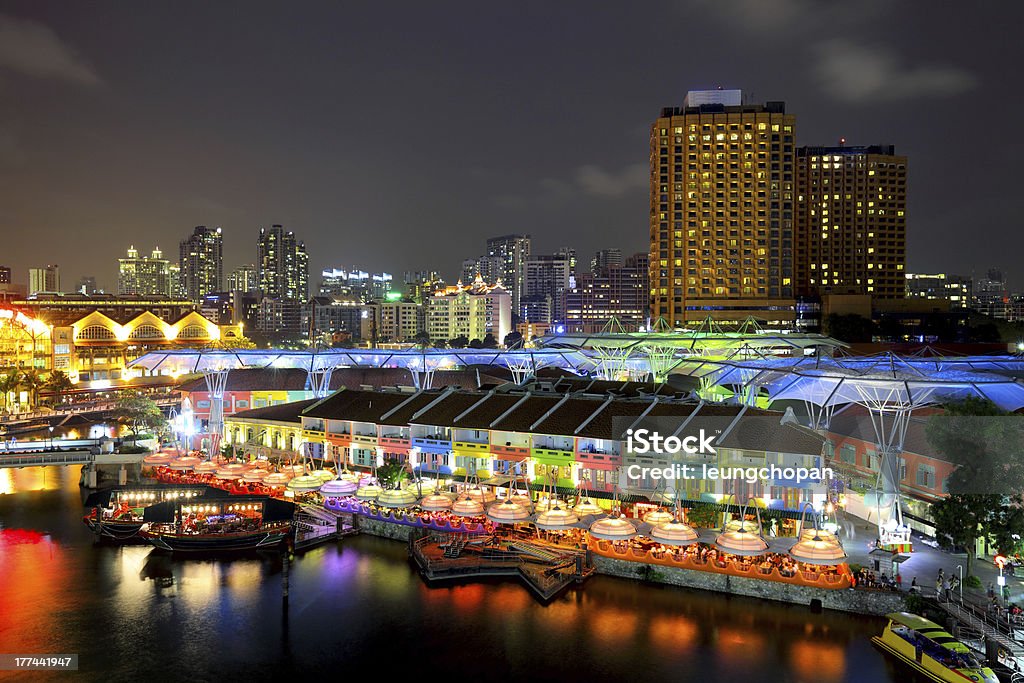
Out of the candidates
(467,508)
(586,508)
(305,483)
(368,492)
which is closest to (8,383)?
(305,483)

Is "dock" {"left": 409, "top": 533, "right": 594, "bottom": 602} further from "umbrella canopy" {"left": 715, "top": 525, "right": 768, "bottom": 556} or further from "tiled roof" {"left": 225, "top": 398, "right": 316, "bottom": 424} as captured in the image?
"tiled roof" {"left": 225, "top": 398, "right": 316, "bottom": 424}

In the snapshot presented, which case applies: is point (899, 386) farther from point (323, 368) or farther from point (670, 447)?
point (323, 368)

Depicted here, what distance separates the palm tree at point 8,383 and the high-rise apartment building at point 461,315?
110120 millimetres

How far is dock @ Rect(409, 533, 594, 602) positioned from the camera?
3043 centimetres

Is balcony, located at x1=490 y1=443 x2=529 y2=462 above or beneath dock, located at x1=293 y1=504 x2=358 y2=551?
above

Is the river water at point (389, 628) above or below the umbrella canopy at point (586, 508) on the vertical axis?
below

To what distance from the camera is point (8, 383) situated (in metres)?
71.9

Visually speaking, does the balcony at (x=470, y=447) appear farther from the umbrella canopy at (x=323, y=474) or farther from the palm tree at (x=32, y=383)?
the palm tree at (x=32, y=383)

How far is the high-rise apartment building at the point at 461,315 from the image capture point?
180625 millimetres

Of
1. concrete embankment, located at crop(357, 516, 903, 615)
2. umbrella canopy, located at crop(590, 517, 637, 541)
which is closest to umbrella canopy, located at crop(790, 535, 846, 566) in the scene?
concrete embankment, located at crop(357, 516, 903, 615)

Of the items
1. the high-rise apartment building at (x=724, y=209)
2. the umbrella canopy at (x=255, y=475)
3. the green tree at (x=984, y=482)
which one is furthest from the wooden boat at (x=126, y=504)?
the high-rise apartment building at (x=724, y=209)

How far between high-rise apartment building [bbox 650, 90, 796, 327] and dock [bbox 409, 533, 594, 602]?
87.3 m

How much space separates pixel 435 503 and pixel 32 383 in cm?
5933

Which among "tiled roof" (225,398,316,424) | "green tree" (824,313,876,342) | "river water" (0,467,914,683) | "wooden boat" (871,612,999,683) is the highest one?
"green tree" (824,313,876,342)
